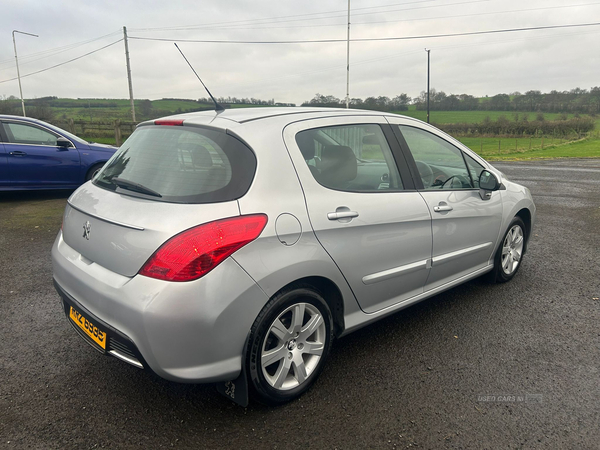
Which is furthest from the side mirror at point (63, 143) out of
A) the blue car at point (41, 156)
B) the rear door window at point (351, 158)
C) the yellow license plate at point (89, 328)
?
the rear door window at point (351, 158)

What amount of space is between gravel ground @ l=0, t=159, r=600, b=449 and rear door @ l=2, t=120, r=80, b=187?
5.07m

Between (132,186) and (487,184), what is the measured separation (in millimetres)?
2838

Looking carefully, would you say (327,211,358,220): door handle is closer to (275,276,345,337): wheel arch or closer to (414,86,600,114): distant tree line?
(275,276,345,337): wheel arch

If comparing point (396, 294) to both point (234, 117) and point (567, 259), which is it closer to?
point (234, 117)

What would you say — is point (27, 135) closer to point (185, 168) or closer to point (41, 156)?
point (41, 156)

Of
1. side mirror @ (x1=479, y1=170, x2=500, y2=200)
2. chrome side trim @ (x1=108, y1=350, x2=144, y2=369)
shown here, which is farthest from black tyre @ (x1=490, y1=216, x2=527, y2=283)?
chrome side trim @ (x1=108, y1=350, x2=144, y2=369)

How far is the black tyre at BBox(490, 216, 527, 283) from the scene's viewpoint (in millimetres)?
4312

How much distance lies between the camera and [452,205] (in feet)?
11.4

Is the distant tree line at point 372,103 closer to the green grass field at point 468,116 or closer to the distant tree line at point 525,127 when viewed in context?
the distant tree line at point 525,127

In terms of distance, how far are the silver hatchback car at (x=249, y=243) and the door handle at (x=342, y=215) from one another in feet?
0.04

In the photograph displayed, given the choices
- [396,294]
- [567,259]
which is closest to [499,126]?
[567,259]

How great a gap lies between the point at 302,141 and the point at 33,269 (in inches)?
146

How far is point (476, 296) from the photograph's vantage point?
4191 mm

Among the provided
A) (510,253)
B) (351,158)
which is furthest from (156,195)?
(510,253)
